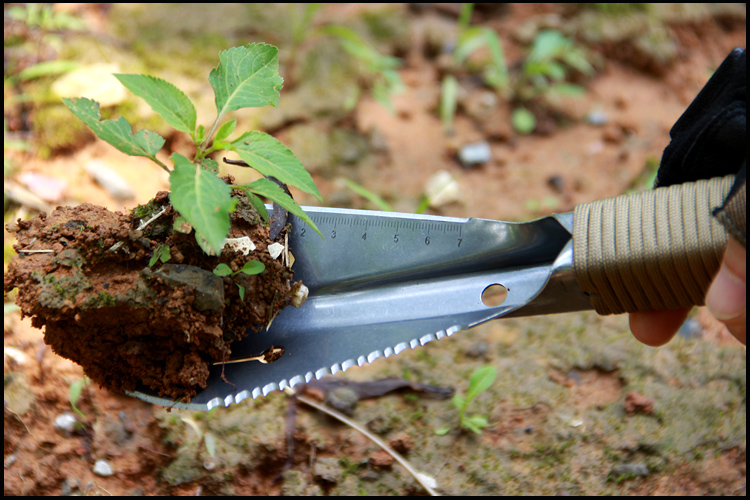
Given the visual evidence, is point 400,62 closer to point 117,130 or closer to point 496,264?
point 496,264

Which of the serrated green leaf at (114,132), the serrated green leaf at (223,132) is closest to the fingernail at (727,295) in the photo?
the serrated green leaf at (223,132)

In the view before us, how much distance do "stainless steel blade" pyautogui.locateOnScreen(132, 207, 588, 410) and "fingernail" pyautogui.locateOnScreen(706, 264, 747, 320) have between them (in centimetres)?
30

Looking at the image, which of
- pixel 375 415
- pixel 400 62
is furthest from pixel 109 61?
pixel 375 415

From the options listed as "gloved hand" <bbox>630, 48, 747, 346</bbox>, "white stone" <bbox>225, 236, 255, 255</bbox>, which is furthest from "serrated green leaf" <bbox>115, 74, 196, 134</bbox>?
"gloved hand" <bbox>630, 48, 747, 346</bbox>

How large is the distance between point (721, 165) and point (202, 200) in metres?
1.22

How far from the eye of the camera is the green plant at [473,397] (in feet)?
5.08

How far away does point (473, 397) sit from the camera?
5.25 ft

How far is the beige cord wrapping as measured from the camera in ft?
3.91

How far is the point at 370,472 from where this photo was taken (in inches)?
59.2

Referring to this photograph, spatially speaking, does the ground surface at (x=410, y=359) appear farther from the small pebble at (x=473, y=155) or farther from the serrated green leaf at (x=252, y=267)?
the serrated green leaf at (x=252, y=267)

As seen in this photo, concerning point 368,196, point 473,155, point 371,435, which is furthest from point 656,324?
point 473,155

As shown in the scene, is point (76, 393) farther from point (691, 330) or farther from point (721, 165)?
point (691, 330)

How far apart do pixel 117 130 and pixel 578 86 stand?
2516mm

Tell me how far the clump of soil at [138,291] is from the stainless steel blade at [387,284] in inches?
3.3
